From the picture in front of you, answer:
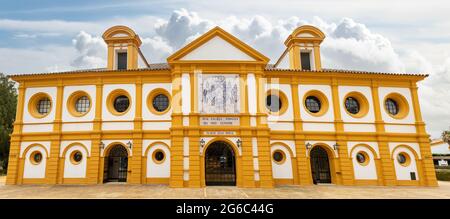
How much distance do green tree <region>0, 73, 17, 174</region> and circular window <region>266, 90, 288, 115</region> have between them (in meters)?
31.0

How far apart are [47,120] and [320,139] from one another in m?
21.5

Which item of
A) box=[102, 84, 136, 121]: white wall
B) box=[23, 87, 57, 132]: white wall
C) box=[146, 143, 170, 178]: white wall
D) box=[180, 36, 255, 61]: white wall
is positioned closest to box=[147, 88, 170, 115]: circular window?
box=[102, 84, 136, 121]: white wall

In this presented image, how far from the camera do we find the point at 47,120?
64.9ft

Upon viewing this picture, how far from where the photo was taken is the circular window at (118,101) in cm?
1983

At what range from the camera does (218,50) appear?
749 inches

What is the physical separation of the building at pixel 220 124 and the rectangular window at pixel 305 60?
216 centimetres

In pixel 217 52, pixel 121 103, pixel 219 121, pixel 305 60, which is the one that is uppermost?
pixel 305 60

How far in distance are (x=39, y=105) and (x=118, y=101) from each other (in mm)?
6699

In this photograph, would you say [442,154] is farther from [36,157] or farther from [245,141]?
[36,157]

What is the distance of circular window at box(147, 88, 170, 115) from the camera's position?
64.7 feet

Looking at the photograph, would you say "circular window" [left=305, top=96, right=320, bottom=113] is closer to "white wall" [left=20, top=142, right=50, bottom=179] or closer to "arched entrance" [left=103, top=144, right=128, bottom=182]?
"arched entrance" [left=103, top=144, right=128, bottom=182]

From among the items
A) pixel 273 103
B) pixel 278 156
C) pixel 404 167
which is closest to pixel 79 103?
pixel 273 103

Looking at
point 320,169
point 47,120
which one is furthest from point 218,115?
point 47,120

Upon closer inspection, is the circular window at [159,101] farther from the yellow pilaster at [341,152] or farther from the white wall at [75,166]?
the yellow pilaster at [341,152]
